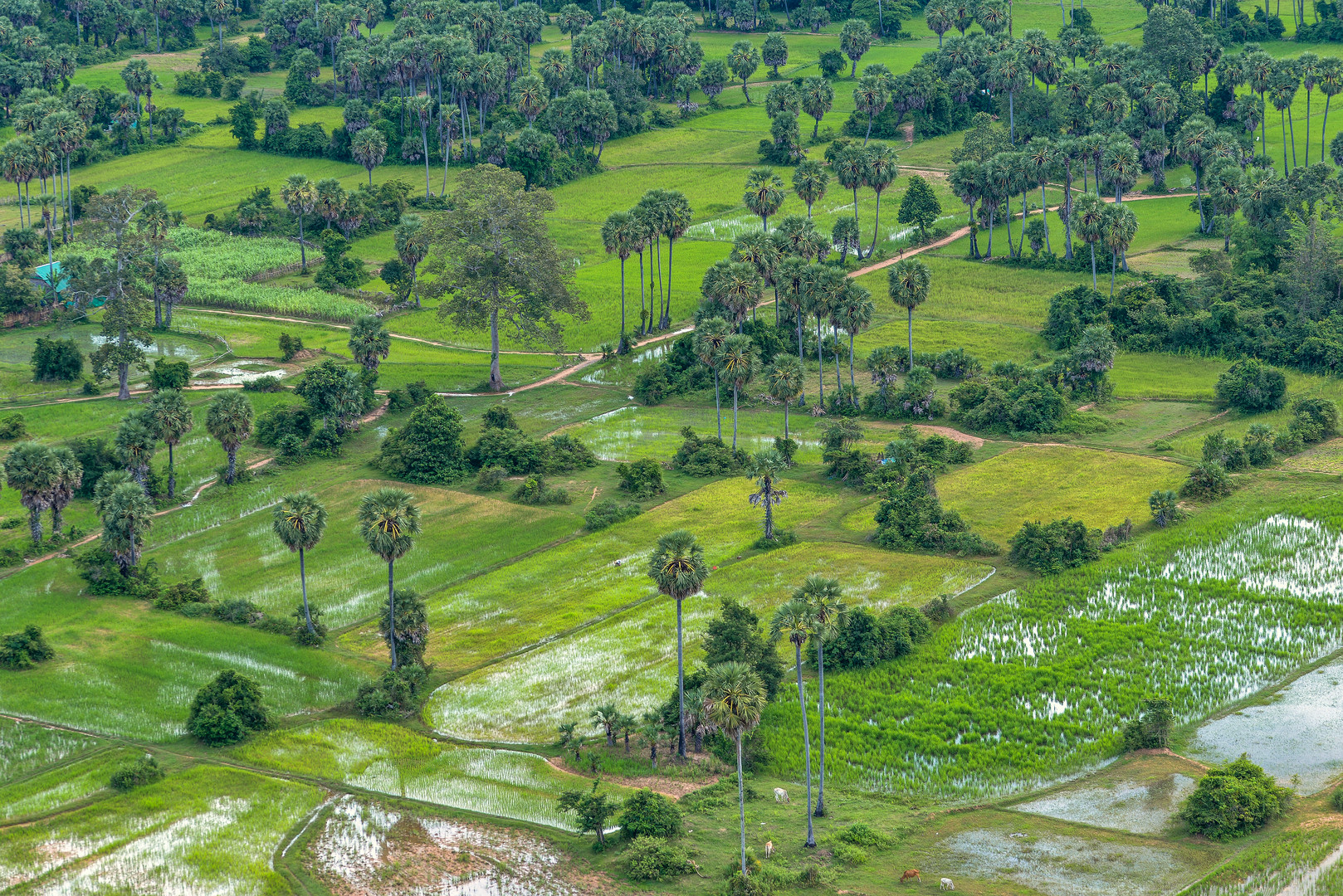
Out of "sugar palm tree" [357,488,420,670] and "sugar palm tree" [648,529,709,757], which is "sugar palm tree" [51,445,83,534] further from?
"sugar palm tree" [648,529,709,757]

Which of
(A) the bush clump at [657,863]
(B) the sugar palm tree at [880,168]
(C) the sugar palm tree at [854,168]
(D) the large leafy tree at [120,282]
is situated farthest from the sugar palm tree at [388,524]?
(B) the sugar palm tree at [880,168]

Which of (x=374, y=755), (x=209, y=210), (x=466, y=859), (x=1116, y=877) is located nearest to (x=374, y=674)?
(x=374, y=755)

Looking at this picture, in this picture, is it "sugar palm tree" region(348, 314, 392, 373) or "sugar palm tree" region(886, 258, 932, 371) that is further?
"sugar palm tree" region(348, 314, 392, 373)

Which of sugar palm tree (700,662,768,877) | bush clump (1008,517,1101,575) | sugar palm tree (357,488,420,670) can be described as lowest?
bush clump (1008,517,1101,575)

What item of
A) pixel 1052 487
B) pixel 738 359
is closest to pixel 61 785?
pixel 738 359

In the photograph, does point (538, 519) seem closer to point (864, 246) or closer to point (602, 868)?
point (602, 868)

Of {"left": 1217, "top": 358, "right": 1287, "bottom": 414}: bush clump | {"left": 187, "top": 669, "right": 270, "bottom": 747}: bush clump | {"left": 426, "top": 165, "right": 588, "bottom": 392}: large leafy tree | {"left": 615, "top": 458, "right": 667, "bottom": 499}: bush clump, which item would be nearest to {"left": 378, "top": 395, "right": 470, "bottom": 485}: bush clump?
{"left": 615, "top": 458, "right": 667, "bottom": 499}: bush clump

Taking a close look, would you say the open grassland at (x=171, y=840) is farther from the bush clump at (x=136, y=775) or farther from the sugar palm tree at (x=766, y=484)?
the sugar palm tree at (x=766, y=484)
